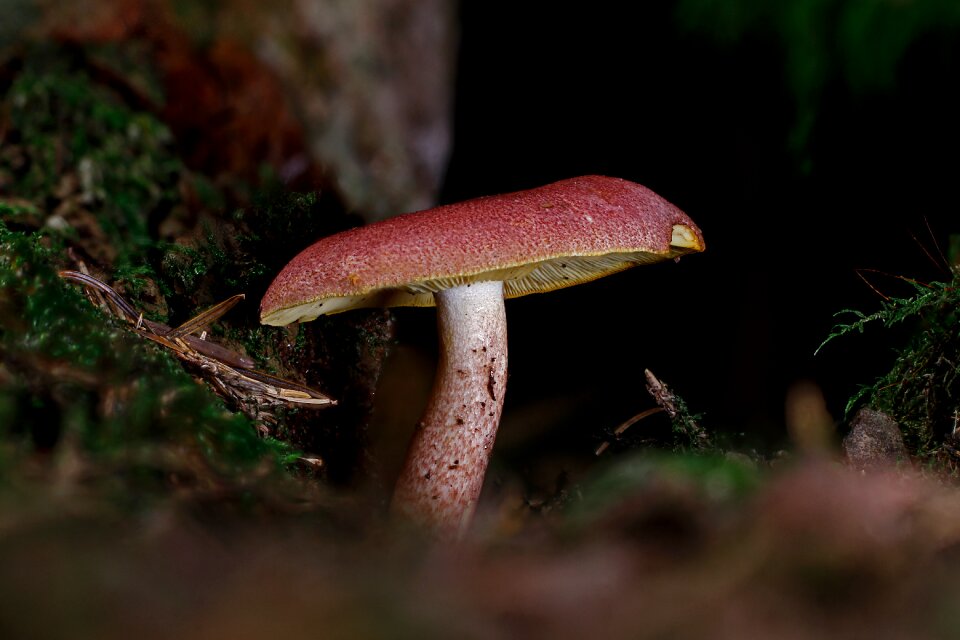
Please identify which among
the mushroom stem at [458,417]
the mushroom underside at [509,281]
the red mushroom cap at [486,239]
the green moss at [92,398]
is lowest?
the mushroom stem at [458,417]

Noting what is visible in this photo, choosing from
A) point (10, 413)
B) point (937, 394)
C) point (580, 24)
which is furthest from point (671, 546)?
point (580, 24)

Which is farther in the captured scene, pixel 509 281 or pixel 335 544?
pixel 509 281

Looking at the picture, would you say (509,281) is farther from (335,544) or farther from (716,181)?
(335,544)

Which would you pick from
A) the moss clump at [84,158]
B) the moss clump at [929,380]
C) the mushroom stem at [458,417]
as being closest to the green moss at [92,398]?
the mushroom stem at [458,417]

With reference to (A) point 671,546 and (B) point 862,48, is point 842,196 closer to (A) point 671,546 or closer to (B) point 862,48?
(B) point 862,48

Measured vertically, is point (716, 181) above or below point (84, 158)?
below

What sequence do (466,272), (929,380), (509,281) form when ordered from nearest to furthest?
1. (466,272)
2. (929,380)
3. (509,281)

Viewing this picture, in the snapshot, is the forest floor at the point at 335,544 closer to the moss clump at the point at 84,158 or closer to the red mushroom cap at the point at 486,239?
the red mushroom cap at the point at 486,239

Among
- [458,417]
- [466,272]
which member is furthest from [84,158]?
[466,272]
